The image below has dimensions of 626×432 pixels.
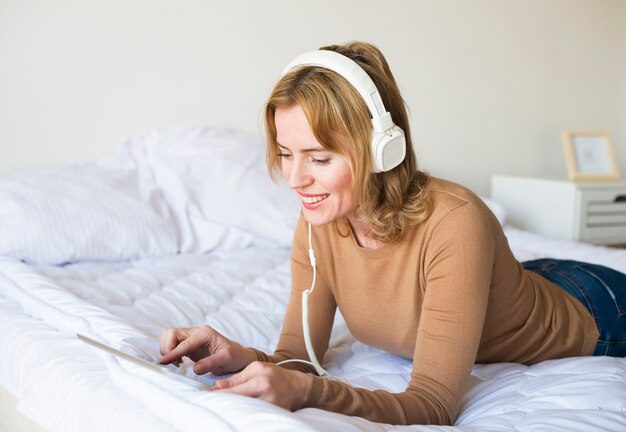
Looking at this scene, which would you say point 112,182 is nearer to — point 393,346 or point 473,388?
point 393,346

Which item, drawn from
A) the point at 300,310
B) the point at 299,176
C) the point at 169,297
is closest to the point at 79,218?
the point at 169,297

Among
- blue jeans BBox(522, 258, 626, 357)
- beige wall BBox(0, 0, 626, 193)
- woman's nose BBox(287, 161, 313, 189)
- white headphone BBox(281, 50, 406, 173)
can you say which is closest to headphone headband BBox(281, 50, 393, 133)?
white headphone BBox(281, 50, 406, 173)

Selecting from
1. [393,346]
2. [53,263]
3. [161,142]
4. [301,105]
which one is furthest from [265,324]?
[161,142]

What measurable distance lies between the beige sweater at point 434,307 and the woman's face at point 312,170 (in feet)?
0.36

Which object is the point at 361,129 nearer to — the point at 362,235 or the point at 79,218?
the point at 362,235

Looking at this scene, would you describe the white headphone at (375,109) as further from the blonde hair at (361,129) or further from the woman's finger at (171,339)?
the woman's finger at (171,339)

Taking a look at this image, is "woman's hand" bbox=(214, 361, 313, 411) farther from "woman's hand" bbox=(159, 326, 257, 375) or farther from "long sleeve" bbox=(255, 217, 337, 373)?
"long sleeve" bbox=(255, 217, 337, 373)

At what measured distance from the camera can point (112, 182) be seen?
6.43ft

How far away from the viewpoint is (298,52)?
256cm

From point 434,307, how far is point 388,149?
226 millimetres

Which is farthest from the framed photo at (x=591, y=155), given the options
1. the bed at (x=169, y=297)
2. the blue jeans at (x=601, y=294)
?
the blue jeans at (x=601, y=294)

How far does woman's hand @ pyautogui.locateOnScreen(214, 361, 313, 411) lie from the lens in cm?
69

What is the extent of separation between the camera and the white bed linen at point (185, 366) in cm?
72

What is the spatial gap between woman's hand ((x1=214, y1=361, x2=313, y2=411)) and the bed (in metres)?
0.03
